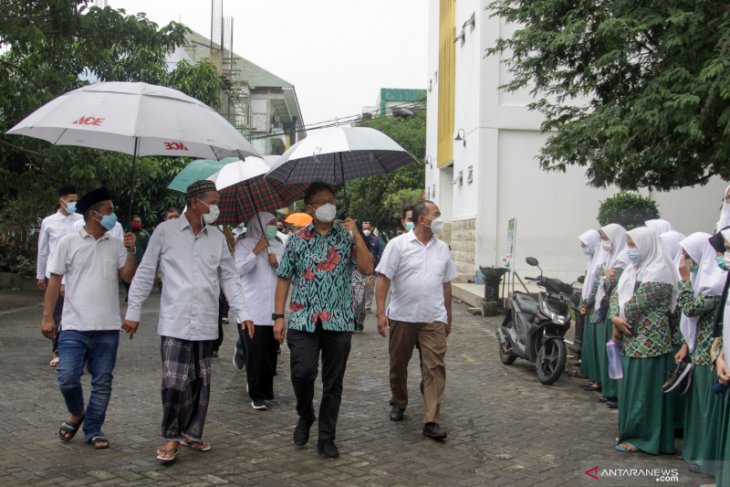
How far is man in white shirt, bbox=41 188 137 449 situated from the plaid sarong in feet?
1.84

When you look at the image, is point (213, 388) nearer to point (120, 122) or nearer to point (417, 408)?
point (417, 408)

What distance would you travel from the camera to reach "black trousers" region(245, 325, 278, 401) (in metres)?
7.07

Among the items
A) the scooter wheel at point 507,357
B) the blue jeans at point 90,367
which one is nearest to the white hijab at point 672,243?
the scooter wheel at point 507,357

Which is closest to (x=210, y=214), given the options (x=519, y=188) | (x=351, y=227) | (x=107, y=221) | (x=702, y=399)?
(x=107, y=221)

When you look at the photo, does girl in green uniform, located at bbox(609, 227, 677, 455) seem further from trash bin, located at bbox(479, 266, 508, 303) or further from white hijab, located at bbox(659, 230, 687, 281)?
trash bin, located at bbox(479, 266, 508, 303)

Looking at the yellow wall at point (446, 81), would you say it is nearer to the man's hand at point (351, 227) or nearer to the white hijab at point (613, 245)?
the white hijab at point (613, 245)

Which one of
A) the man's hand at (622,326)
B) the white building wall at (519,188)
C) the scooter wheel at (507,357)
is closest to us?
the man's hand at (622,326)

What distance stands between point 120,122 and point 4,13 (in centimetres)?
742

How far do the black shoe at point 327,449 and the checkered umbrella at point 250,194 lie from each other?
2549mm

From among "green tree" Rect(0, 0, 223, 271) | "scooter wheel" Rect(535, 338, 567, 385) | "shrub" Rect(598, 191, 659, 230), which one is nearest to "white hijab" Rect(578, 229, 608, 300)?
"scooter wheel" Rect(535, 338, 567, 385)

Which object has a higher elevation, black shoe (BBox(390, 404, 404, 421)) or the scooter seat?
the scooter seat

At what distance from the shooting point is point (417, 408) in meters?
7.28

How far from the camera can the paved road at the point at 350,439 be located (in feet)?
16.9

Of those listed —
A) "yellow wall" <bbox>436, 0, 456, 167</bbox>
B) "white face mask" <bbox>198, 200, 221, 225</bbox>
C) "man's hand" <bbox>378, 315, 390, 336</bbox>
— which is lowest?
"man's hand" <bbox>378, 315, 390, 336</bbox>
